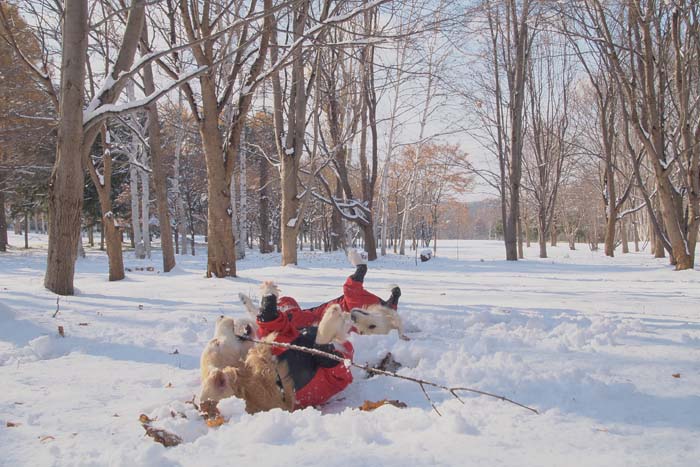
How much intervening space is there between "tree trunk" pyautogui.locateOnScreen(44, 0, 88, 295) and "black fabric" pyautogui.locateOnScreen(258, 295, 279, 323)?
13.9 feet

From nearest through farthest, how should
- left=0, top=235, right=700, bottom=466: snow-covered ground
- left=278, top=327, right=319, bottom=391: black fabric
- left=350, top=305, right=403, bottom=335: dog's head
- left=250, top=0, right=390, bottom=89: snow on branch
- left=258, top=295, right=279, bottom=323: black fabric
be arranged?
left=0, top=235, right=700, bottom=466: snow-covered ground < left=278, top=327, right=319, bottom=391: black fabric < left=258, top=295, right=279, bottom=323: black fabric < left=350, top=305, right=403, bottom=335: dog's head < left=250, top=0, right=390, bottom=89: snow on branch

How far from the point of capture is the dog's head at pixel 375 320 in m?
4.07

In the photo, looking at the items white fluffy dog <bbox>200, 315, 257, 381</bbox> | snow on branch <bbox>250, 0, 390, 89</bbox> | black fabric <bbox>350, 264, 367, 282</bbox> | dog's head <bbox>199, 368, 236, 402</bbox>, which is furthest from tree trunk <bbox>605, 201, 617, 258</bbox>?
dog's head <bbox>199, 368, 236, 402</bbox>

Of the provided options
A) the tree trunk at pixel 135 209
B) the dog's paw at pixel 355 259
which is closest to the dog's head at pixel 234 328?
the dog's paw at pixel 355 259

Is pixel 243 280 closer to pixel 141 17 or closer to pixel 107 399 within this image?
pixel 141 17

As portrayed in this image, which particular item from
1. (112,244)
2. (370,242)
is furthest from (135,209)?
(370,242)

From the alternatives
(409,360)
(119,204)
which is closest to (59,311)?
(409,360)

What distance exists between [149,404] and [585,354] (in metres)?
2.92

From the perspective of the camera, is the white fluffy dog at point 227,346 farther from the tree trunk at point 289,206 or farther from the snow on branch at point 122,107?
the tree trunk at point 289,206

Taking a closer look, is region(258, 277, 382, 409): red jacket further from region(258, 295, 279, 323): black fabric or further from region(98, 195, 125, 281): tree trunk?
region(98, 195, 125, 281): tree trunk

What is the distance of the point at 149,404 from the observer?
268 centimetres

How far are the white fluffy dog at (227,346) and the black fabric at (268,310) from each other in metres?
0.09

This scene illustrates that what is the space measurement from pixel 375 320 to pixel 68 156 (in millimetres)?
4581

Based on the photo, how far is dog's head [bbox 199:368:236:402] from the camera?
2.55 metres
